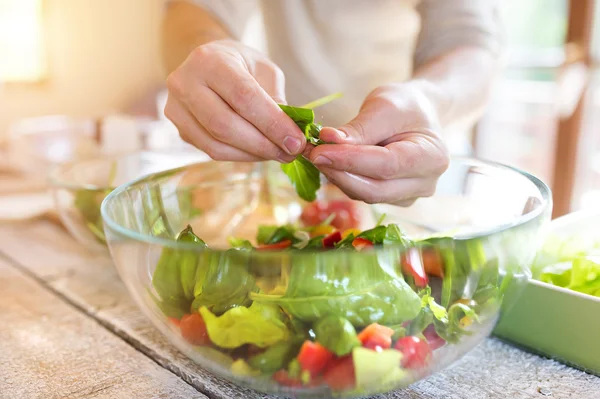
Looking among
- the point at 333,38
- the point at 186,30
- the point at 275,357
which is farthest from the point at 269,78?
the point at 333,38

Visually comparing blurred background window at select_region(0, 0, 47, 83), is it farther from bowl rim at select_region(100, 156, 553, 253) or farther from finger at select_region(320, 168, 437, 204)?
finger at select_region(320, 168, 437, 204)

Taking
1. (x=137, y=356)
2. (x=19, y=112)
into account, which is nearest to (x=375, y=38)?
(x=137, y=356)

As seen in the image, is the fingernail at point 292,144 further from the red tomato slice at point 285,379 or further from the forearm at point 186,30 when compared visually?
the forearm at point 186,30

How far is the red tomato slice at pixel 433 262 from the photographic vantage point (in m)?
0.38

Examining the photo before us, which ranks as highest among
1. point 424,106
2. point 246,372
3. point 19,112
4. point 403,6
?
point 403,6

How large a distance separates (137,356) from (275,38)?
78cm

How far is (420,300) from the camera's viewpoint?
0.39 metres

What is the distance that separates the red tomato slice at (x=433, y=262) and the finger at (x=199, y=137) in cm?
23

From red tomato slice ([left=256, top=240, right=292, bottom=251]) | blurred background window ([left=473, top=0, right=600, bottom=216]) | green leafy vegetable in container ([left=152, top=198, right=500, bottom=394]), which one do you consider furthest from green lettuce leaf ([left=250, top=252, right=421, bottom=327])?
blurred background window ([left=473, top=0, right=600, bottom=216])

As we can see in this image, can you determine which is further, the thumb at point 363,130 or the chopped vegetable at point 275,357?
the thumb at point 363,130

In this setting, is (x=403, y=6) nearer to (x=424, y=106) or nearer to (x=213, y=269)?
(x=424, y=106)

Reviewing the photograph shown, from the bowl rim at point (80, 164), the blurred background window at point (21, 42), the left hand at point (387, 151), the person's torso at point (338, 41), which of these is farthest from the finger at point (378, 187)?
the blurred background window at point (21, 42)

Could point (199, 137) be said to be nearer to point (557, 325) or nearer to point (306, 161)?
point (306, 161)

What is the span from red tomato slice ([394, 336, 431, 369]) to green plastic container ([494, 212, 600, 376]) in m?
0.11
